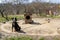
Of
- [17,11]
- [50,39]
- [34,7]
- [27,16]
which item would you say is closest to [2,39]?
[50,39]

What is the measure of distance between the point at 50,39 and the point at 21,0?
2857cm

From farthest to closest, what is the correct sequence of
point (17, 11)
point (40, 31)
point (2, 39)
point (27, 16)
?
point (17, 11), point (27, 16), point (40, 31), point (2, 39)

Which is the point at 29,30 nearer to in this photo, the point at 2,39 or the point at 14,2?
the point at 2,39

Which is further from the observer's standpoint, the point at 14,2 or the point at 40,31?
the point at 14,2

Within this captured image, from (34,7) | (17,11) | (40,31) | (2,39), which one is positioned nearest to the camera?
(2,39)

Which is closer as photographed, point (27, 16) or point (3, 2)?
point (27, 16)

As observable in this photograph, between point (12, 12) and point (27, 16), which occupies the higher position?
point (27, 16)

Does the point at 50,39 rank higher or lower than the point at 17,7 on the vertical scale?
higher

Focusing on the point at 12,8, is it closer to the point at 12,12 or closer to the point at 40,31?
the point at 12,12

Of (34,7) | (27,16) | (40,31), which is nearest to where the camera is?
(40,31)

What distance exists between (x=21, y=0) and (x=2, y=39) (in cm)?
2889

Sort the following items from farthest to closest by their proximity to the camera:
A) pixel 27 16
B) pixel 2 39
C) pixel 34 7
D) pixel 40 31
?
pixel 34 7
pixel 27 16
pixel 40 31
pixel 2 39

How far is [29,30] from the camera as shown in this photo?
1308 cm

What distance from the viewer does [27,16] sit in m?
17.4
